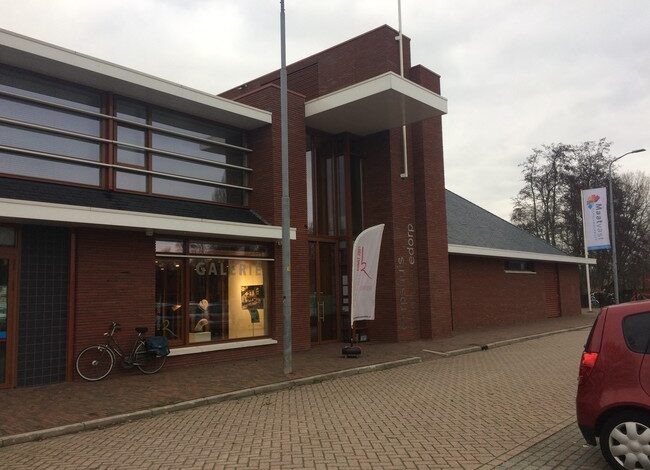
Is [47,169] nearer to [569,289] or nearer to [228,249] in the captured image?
[228,249]

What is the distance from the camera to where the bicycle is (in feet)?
34.2

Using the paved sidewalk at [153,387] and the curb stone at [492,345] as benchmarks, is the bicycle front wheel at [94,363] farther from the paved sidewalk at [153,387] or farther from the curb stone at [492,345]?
the curb stone at [492,345]

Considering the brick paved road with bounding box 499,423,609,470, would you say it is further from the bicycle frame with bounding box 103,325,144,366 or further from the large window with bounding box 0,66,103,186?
the large window with bounding box 0,66,103,186

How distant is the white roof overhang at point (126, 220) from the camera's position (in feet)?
30.5

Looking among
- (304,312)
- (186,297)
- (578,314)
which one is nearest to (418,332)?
(304,312)

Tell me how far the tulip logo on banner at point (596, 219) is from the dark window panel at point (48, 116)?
24242 millimetres

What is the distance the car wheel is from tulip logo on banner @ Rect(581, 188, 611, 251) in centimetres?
2502

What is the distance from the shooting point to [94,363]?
1052 centimetres

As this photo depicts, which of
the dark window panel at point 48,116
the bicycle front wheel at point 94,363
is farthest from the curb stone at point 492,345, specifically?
the dark window panel at point 48,116

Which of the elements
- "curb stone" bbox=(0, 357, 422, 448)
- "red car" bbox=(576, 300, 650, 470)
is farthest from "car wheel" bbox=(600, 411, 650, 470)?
"curb stone" bbox=(0, 357, 422, 448)

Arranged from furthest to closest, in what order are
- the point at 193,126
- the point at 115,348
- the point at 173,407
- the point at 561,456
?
the point at 193,126 < the point at 115,348 < the point at 173,407 < the point at 561,456

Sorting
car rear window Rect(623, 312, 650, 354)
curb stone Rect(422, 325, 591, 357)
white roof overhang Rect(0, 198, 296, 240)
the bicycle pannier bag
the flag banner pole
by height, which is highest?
white roof overhang Rect(0, 198, 296, 240)

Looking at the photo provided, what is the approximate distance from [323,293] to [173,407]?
8.33 meters

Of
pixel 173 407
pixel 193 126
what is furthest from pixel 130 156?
pixel 173 407
